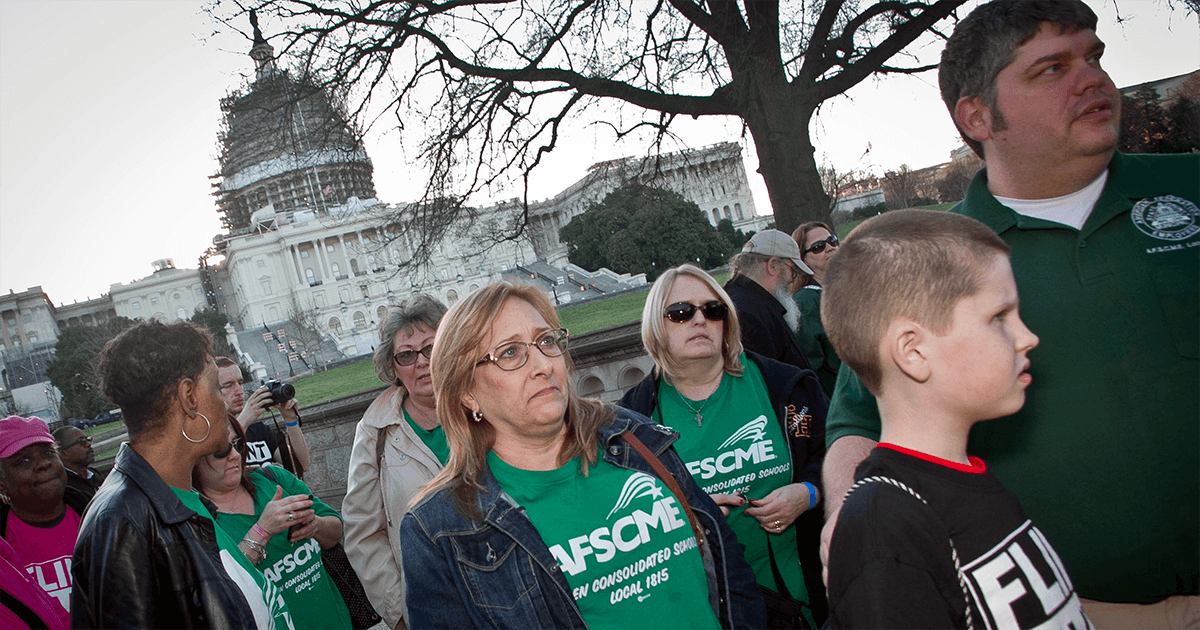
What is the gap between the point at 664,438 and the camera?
2.08 meters

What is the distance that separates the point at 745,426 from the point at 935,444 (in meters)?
1.43

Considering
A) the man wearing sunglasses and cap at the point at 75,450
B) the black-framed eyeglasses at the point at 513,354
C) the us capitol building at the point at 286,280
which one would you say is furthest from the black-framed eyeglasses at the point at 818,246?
the us capitol building at the point at 286,280

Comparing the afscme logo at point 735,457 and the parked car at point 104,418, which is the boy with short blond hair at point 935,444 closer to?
the afscme logo at point 735,457

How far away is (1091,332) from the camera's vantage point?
1.59m

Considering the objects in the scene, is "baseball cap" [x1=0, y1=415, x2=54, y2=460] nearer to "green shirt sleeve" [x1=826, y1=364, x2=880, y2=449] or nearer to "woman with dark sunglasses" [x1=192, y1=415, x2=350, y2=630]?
"woman with dark sunglasses" [x1=192, y1=415, x2=350, y2=630]

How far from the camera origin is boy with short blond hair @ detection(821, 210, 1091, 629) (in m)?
1.24

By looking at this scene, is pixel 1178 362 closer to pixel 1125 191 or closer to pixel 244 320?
pixel 1125 191

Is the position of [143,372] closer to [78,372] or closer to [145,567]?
[145,567]

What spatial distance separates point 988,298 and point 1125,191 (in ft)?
1.98

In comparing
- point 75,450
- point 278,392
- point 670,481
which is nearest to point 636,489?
point 670,481

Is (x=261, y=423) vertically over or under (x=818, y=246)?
under

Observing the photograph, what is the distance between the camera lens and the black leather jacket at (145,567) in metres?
1.99

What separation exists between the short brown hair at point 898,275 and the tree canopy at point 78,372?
4640 cm

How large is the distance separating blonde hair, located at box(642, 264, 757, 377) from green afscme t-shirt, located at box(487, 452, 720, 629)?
1.04 metres
